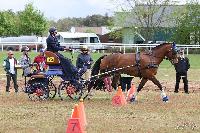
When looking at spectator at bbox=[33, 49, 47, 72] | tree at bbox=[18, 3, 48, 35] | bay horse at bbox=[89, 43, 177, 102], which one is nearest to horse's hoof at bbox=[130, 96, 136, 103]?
bay horse at bbox=[89, 43, 177, 102]

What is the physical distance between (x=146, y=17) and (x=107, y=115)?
58620mm

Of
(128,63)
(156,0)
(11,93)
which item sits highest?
(156,0)

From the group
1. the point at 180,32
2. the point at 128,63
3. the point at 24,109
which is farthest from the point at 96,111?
the point at 180,32

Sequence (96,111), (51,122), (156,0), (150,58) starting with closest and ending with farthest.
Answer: (51,122) < (96,111) < (150,58) < (156,0)

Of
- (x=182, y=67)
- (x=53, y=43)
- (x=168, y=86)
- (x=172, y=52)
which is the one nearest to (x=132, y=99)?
(x=172, y=52)

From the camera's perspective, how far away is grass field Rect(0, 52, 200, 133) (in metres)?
11.7

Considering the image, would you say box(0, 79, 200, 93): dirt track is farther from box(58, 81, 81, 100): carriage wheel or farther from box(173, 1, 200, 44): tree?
box(173, 1, 200, 44): tree

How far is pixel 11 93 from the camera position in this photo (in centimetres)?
1981

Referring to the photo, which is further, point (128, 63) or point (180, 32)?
point (180, 32)

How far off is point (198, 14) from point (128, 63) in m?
50.8

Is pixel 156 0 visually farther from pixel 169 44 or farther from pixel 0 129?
pixel 0 129

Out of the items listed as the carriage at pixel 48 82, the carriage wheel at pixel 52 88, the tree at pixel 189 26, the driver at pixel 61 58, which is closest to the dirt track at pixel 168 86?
the carriage wheel at pixel 52 88

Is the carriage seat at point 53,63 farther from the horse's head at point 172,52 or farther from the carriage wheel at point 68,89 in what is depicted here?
the horse's head at point 172,52

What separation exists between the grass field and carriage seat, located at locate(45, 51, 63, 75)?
893mm
